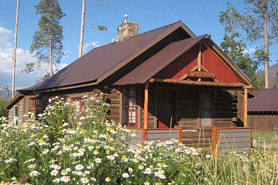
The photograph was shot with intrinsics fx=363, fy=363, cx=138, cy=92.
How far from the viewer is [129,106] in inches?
545

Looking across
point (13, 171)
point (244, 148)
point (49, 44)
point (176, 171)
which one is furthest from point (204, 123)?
point (49, 44)

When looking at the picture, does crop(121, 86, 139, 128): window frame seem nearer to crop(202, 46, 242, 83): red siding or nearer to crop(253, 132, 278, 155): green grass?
crop(202, 46, 242, 83): red siding

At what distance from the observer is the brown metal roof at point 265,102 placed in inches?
1180

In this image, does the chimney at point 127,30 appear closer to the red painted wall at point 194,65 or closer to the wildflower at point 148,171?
the red painted wall at point 194,65

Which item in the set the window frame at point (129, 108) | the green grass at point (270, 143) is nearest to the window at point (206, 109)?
the green grass at point (270, 143)

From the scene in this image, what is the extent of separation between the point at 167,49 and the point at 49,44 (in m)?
25.6

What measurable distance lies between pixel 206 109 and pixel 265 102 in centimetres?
1758

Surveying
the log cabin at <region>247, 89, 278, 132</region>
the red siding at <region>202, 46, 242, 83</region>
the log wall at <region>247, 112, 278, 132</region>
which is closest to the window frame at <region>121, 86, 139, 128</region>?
the red siding at <region>202, 46, 242, 83</region>

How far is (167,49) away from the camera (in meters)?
14.6

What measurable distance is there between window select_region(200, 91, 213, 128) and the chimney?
5.58m

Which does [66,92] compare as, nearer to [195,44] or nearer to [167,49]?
[167,49]

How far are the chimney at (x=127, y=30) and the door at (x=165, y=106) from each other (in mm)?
5420

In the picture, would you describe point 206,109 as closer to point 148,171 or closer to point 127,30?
point 127,30

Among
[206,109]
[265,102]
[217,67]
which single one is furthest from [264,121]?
[217,67]
